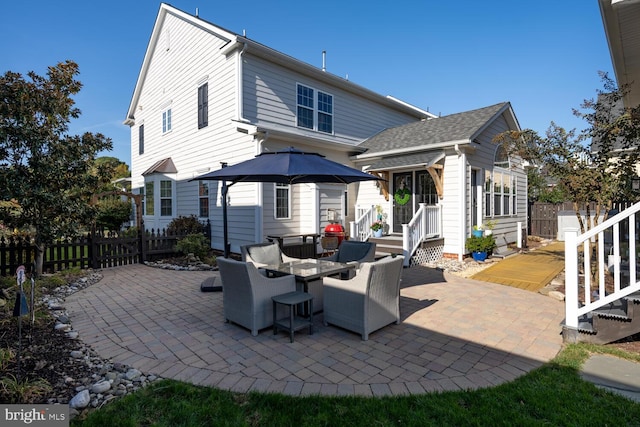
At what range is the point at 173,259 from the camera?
394 inches

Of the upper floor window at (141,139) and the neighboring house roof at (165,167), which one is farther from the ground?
the upper floor window at (141,139)

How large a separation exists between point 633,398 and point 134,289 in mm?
7609

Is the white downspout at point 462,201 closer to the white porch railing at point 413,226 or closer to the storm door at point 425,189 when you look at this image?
the white porch railing at point 413,226

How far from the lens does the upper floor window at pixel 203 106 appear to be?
11.2m

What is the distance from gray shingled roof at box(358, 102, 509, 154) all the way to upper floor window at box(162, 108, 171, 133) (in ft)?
27.5

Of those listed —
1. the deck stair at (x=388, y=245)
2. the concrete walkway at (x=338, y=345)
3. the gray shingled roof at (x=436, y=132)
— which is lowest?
the concrete walkway at (x=338, y=345)

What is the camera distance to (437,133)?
1061 centimetres

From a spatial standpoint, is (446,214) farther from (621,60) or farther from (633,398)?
(633,398)

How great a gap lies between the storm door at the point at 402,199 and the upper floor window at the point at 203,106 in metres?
7.00

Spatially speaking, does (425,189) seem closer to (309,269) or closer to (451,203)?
(451,203)

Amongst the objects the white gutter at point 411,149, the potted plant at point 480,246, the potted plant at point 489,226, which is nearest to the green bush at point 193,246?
the white gutter at point 411,149

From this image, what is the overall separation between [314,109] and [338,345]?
31.1 feet

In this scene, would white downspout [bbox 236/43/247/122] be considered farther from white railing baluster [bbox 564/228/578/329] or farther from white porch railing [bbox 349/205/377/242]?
white railing baluster [bbox 564/228/578/329]

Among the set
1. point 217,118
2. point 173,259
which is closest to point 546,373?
point 173,259
